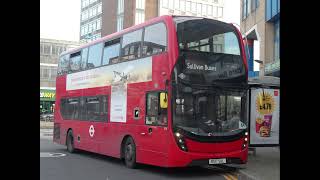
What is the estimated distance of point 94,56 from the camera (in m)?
16.6

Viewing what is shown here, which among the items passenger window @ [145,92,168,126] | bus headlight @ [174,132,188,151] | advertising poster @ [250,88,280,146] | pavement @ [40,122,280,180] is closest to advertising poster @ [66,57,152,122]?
passenger window @ [145,92,168,126]

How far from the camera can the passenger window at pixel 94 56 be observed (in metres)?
16.2

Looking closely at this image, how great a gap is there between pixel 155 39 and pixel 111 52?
289 centimetres

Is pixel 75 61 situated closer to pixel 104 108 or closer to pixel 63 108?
pixel 63 108

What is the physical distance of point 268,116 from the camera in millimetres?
15156

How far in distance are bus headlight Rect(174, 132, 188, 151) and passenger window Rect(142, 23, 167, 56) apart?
2127 mm

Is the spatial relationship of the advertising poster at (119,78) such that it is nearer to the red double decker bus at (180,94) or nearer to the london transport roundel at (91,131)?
the red double decker bus at (180,94)

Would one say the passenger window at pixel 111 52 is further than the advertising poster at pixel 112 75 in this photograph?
Yes

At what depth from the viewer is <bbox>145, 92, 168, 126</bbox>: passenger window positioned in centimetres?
1205

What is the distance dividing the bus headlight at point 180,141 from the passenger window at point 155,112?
0.42 meters

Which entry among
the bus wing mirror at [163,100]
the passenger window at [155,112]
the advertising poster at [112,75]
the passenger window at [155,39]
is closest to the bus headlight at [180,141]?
the passenger window at [155,112]

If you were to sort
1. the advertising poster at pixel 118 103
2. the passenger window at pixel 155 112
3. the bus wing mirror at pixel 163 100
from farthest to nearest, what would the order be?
the advertising poster at pixel 118 103
the passenger window at pixel 155 112
the bus wing mirror at pixel 163 100
